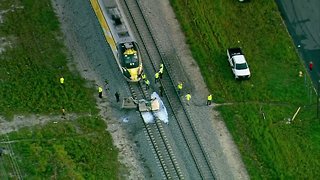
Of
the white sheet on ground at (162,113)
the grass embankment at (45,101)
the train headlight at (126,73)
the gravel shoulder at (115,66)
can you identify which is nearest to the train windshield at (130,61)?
the train headlight at (126,73)

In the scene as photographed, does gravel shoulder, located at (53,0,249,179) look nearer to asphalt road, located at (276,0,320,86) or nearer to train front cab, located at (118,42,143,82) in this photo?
train front cab, located at (118,42,143,82)

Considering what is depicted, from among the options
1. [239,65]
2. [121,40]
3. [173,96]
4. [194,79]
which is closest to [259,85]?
[239,65]

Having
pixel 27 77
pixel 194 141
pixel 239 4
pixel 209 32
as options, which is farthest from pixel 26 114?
pixel 239 4

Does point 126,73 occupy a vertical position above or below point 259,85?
above

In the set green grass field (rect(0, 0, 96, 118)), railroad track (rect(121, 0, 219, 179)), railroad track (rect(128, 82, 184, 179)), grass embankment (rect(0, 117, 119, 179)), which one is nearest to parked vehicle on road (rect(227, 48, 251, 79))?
railroad track (rect(121, 0, 219, 179))

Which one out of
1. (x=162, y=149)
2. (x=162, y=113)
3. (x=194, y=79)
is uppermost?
(x=194, y=79)

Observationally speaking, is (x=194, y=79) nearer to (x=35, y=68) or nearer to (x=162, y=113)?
(x=162, y=113)

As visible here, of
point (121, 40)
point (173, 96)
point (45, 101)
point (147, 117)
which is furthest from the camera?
point (121, 40)

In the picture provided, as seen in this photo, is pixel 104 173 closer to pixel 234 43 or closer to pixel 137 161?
pixel 137 161
